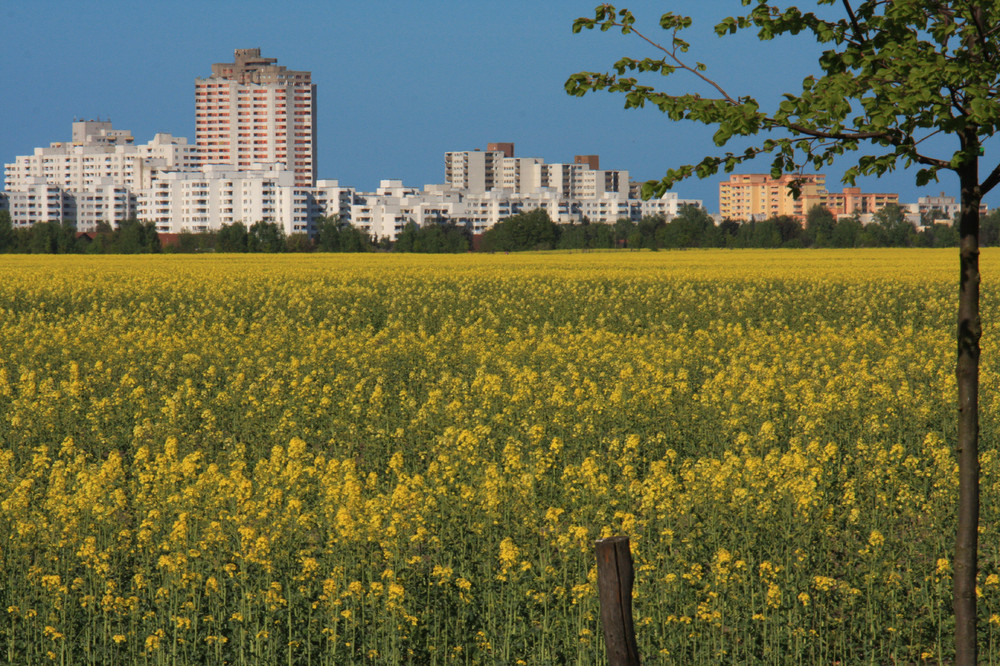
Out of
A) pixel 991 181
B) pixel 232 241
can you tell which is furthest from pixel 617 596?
pixel 232 241

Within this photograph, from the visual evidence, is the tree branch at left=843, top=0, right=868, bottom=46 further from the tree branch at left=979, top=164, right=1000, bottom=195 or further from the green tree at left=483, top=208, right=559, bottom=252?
the green tree at left=483, top=208, right=559, bottom=252

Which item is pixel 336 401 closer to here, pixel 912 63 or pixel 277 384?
pixel 277 384

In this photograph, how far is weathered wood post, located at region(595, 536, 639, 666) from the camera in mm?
4180

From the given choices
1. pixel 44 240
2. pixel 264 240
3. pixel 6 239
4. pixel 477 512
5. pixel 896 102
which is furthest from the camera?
pixel 6 239

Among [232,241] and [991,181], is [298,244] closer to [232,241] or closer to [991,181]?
[232,241]

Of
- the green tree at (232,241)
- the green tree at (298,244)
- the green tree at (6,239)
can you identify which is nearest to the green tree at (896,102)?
the green tree at (232,241)

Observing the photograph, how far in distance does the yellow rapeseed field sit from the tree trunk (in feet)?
7.51

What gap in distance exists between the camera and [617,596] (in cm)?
419

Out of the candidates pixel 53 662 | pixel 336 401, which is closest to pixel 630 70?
pixel 53 662

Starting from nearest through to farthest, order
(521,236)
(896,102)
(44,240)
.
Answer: (896,102) → (44,240) → (521,236)

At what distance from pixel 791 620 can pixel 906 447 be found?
5.45 m

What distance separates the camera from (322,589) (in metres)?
6.98

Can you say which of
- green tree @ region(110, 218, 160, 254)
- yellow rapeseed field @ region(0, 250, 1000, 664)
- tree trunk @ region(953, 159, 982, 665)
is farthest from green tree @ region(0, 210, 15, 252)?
tree trunk @ region(953, 159, 982, 665)

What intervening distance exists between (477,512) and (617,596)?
13.8ft
